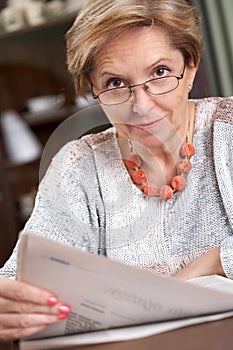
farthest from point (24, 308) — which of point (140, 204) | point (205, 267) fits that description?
point (140, 204)

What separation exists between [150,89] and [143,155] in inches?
5.7

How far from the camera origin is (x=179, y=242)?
4.40ft

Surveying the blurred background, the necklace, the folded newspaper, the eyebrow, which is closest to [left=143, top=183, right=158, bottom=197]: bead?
the necklace

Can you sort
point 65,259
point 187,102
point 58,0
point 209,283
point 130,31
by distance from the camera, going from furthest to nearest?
point 58,0 → point 187,102 → point 130,31 → point 209,283 → point 65,259

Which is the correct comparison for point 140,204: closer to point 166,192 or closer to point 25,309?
point 166,192

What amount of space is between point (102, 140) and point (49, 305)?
525 millimetres

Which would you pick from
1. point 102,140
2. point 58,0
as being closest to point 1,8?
point 58,0

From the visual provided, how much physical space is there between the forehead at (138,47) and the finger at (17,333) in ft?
1.63

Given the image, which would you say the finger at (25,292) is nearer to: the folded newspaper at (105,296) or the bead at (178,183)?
the folded newspaper at (105,296)

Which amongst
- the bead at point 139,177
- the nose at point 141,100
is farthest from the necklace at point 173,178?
the nose at point 141,100

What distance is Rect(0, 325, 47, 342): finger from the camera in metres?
0.96

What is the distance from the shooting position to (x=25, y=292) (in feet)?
3.10

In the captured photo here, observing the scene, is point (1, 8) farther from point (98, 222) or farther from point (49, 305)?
point (49, 305)

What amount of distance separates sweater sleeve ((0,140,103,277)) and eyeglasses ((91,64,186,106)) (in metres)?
0.13
